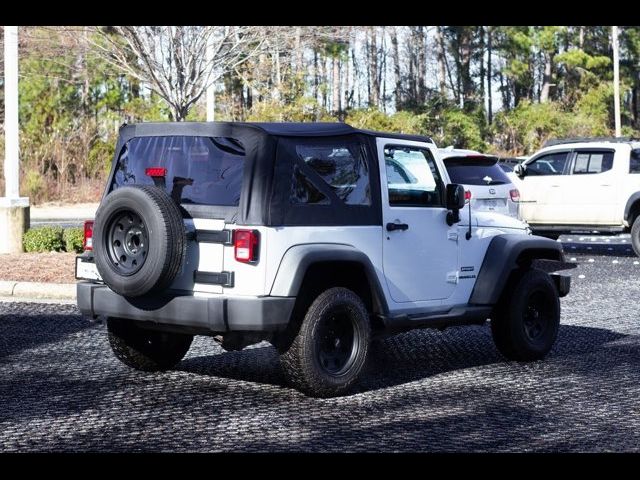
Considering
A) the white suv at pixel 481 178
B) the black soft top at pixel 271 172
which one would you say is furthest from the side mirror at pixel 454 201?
the white suv at pixel 481 178

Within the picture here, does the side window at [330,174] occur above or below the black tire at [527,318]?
above

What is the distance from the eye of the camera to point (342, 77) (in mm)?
65812

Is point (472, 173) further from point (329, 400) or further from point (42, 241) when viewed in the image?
point (329, 400)

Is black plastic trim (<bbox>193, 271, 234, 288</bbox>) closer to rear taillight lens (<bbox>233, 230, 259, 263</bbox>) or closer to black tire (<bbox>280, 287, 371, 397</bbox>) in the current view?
rear taillight lens (<bbox>233, 230, 259, 263</bbox>)

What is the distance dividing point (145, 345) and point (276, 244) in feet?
5.82

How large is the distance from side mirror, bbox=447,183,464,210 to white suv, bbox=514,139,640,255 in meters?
11.5

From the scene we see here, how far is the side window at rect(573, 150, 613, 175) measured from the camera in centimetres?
1991

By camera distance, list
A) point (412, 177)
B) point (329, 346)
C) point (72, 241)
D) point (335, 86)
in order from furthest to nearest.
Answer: point (335, 86) → point (72, 241) → point (412, 177) → point (329, 346)

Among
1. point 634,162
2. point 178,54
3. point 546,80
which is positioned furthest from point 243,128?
point 546,80

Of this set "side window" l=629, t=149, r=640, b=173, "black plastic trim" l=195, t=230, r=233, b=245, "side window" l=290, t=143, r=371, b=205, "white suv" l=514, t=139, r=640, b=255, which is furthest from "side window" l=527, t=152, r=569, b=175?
"black plastic trim" l=195, t=230, r=233, b=245

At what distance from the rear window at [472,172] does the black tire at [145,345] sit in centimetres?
865

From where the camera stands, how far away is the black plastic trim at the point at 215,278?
7453 mm

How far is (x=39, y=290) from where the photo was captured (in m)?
13.2

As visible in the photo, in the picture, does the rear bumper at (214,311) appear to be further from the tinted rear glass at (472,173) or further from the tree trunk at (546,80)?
the tree trunk at (546,80)
